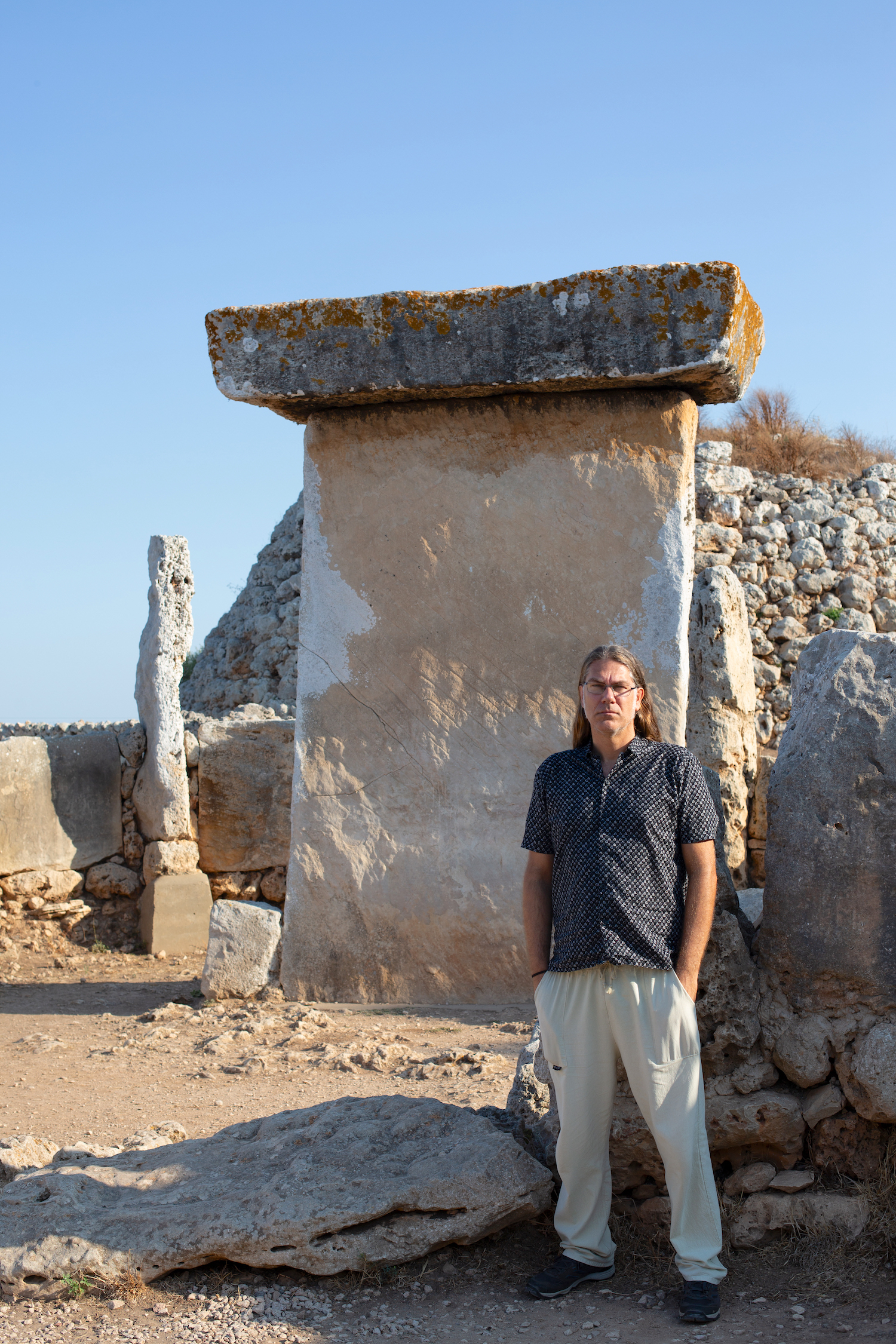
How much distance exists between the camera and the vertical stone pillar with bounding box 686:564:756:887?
23.4ft

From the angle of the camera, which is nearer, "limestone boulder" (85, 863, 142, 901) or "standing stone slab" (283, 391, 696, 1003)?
"standing stone slab" (283, 391, 696, 1003)

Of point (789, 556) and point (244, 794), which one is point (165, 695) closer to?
point (244, 794)

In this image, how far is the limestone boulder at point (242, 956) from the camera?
5.63 m

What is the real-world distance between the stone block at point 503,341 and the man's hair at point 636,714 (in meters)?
2.31

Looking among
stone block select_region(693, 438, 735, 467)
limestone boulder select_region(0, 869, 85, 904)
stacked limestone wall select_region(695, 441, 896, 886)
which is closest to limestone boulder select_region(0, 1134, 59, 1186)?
limestone boulder select_region(0, 869, 85, 904)

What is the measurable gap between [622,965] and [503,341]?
3.15 m

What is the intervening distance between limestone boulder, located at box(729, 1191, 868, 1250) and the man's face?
4.16ft

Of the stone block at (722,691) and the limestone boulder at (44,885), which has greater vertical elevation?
the stone block at (722,691)

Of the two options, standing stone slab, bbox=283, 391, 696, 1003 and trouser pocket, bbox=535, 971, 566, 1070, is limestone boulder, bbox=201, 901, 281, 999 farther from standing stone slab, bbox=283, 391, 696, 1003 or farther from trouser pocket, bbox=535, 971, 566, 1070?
trouser pocket, bbox=535, 971, 566, 1070

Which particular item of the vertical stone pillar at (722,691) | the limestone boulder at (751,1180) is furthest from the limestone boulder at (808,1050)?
the vertical stone pillar at (722,691)

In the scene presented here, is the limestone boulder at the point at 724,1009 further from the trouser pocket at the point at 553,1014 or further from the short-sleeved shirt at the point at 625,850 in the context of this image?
the trouser pocket at the point at 553,1014

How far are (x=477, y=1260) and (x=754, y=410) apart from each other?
11909 mm

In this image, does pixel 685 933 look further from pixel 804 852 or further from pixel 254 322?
pixel 254 322

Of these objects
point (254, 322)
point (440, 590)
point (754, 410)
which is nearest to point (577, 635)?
point (440, 590)
